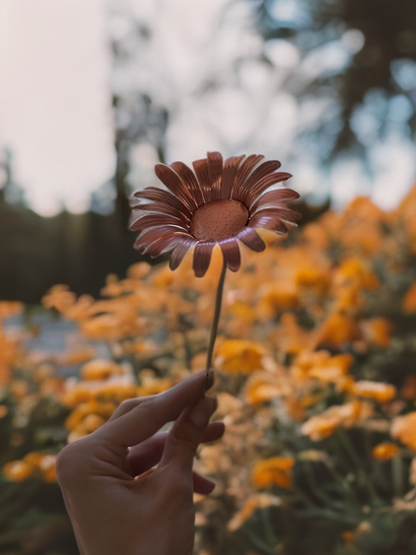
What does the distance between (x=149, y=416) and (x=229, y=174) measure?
230 mm

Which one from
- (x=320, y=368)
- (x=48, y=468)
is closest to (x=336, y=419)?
(x=320, y=368)

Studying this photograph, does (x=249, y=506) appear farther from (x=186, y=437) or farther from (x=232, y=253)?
(x=232, y=253)

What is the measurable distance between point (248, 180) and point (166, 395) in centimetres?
21

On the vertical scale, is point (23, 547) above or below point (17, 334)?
below

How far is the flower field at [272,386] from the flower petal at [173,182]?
31cm

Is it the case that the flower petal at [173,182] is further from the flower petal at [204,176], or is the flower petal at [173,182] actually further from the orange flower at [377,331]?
the orange flower at [377,331]

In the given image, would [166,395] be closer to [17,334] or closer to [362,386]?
[362,386]

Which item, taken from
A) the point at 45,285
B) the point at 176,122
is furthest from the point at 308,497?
the point at 176,122

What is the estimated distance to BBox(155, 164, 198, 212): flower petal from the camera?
0.39 metres

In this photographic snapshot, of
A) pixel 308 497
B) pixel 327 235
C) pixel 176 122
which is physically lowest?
pixel 308 497

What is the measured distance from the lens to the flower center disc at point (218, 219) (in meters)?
0.36

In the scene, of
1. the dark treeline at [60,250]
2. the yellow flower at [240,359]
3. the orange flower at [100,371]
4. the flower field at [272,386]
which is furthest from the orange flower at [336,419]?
the dark treeline at [60,250]

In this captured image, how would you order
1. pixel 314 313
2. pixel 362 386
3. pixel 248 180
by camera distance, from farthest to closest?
pixel 314 313, pixel 362 386, pixel 248 180

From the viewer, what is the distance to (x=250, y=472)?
704mm
